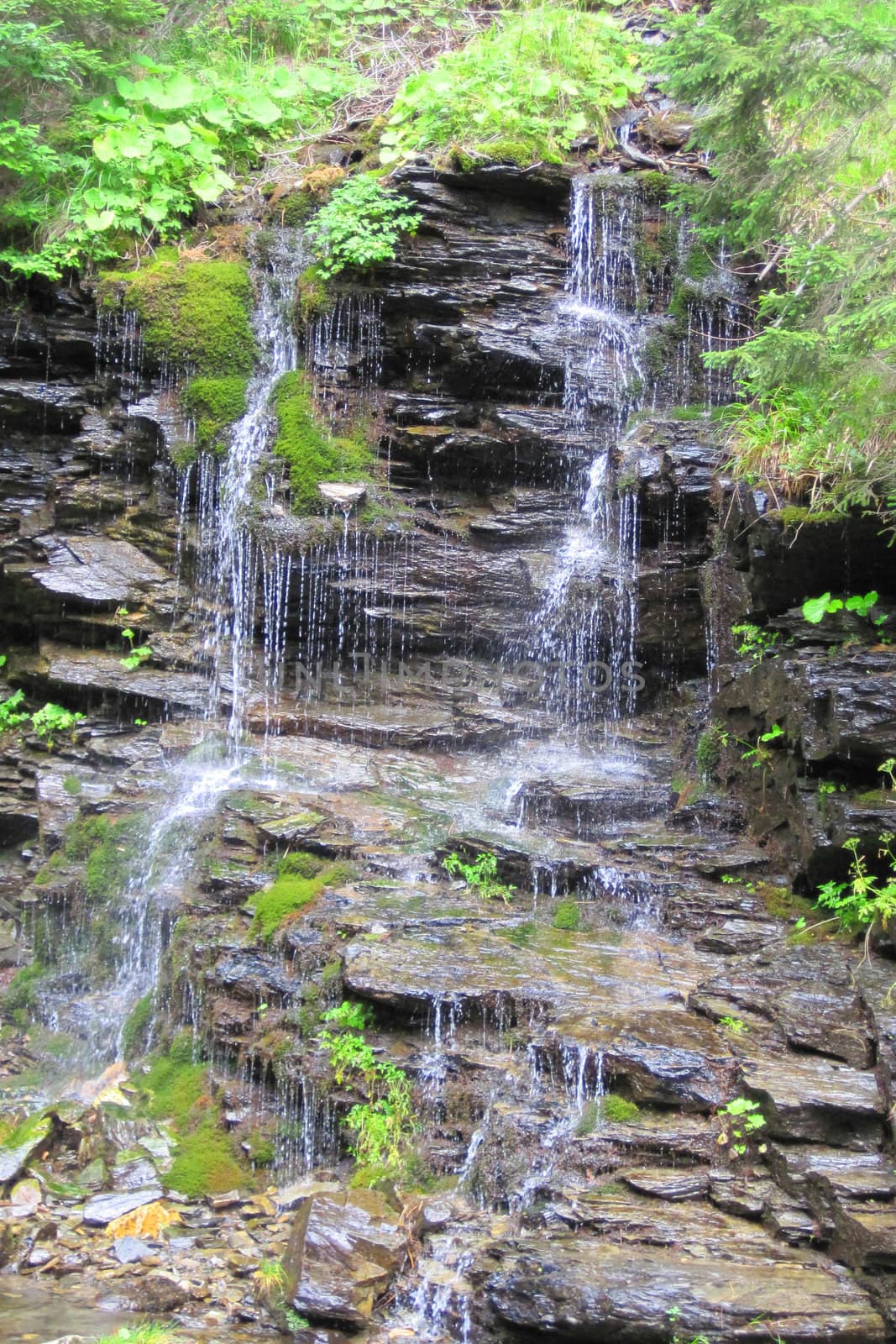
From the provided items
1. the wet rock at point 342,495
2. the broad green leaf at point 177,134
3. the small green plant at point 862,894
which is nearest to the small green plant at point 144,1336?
the small green plant at point 862,894

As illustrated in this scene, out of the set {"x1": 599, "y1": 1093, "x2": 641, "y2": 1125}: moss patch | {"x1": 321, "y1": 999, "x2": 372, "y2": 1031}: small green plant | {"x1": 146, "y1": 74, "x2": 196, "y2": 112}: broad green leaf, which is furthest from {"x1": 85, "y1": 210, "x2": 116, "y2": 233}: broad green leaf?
{"x1": 599, "y1": 1093, "x2": 641, "y2": 1125}: moss patch

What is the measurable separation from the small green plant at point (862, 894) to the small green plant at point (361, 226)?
7.51 m

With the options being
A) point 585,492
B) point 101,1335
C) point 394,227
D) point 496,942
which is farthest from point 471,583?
point 101,1335

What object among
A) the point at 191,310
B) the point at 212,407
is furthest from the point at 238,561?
the point at 191,310

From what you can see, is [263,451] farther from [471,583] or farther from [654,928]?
[654,928]

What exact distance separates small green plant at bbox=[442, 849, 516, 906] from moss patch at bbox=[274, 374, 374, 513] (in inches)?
166

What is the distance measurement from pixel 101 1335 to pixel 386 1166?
155 centimetres

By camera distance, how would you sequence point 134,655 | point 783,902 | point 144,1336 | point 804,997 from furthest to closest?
1. point 134,655
2. point 783,902
3. point 804,997
4. point 144,1336

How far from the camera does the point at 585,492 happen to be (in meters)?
10.3

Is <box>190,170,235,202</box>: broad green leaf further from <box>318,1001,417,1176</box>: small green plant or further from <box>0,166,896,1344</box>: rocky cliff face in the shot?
<box>318,1001,417,1176</box>: small green plant

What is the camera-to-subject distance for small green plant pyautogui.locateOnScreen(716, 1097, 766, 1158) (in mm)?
4859

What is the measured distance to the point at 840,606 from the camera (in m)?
6.98

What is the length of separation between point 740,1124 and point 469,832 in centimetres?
323

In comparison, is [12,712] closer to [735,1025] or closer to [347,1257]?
[347,1257]
